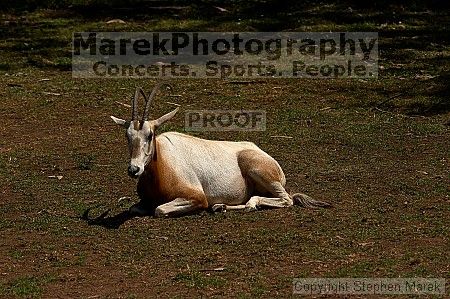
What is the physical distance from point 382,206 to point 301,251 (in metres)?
1.70

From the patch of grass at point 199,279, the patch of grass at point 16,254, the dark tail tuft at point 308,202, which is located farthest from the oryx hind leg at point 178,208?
the patch of grass at point 199,279

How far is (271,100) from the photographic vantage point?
53.9 feet

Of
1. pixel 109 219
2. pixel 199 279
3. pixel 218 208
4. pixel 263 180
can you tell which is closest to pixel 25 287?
pixel 199 279

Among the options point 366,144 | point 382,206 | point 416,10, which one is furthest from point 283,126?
point 416,10

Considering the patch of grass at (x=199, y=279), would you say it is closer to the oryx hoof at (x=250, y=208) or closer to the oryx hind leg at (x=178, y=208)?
the oryx hind leg at (x=178, y=208)

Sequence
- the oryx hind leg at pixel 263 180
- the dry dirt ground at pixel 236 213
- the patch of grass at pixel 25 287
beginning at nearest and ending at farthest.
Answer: the patch of grass at pixel 25 287
the dry dirt ground at pixel 236 213
the oryx hind leg at pixel 263 180

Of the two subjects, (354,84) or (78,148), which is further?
(354,84)

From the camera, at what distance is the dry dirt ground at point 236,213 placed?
8.83m

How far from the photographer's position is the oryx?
1045cm

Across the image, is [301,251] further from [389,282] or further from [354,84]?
[354,84]

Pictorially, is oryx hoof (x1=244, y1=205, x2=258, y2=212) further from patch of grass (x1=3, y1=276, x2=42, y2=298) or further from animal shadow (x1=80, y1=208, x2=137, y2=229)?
patch of grass (x1=3, y1=276, x2=42, y2=298)

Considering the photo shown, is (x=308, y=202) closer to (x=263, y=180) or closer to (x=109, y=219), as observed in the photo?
(x=263, y=180)

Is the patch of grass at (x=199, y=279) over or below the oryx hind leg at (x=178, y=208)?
over

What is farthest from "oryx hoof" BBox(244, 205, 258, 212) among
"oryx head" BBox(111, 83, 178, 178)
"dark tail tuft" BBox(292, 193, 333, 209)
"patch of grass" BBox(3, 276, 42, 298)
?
"patch of grass" BBox(3, 276, 42, 298)
